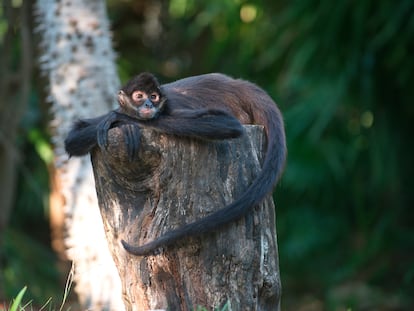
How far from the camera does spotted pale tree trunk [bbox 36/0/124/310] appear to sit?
6.57 m

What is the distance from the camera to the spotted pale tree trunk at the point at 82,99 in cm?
657

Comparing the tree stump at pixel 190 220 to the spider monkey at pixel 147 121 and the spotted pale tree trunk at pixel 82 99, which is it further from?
the spotted pale tree trunk at pixel 82 99

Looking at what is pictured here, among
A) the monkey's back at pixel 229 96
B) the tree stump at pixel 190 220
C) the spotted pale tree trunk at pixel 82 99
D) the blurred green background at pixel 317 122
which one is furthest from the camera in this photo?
the blurred green background at pixel 317 122

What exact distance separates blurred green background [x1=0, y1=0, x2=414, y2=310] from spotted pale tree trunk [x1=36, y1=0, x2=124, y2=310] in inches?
→ 63.6

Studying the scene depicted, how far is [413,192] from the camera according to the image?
10867 mm

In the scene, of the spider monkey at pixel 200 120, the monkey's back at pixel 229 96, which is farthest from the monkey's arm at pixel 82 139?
the monkey's back at pixel 229 96

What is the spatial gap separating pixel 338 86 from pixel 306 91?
121cm

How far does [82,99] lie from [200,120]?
10.4ft

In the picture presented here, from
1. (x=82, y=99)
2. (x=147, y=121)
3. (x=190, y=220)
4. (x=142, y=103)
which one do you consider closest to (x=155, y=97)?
(x=142, y=103)

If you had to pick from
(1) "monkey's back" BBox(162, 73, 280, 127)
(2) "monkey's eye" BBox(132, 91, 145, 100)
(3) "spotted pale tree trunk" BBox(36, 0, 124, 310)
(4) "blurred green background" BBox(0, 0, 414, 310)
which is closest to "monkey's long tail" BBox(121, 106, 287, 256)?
(1) "monkey's back" BBox(162, 73, 280, 127)

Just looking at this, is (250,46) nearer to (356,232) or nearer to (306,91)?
(306,91)

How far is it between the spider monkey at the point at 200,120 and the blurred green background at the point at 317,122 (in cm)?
427

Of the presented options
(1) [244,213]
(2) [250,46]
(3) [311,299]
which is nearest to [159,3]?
(2) [250,46]

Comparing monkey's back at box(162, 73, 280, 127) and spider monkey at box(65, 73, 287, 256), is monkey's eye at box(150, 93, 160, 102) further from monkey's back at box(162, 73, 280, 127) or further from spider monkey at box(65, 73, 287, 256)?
monkey's back at box(162, 73, 280, 127)
